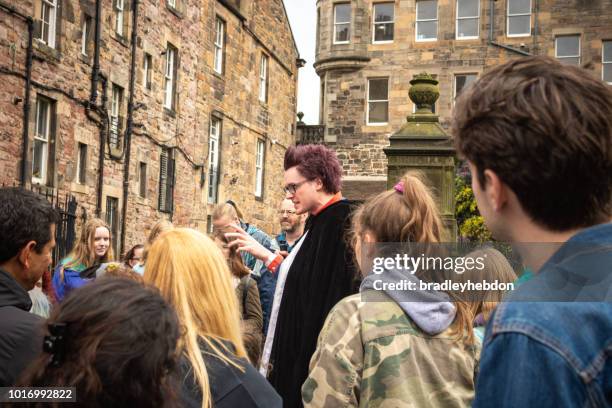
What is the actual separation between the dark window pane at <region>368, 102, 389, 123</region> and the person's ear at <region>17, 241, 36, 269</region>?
97.5 ft

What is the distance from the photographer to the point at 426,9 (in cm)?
3272

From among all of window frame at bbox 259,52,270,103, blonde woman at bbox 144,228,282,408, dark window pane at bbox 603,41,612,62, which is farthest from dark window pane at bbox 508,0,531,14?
blonde woman at bbox 144,228,282,408

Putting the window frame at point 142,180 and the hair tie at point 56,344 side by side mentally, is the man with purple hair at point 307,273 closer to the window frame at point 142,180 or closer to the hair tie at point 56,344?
the hair tie at point 56,344

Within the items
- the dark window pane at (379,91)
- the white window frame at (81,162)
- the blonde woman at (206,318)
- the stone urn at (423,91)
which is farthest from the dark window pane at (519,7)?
the blonde woman at (206,318)

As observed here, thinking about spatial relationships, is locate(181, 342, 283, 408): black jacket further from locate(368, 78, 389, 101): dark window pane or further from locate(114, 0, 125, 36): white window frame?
Result: locate(368, 78, 389, 101): dark window pane

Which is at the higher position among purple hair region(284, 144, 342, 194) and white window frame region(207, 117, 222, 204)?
white window frame region(207, 117, 222, 204)

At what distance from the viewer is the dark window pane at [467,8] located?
1265 inches

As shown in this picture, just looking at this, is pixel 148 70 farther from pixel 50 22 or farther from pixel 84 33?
pixel 50 22

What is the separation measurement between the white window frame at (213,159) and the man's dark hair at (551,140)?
2318cm

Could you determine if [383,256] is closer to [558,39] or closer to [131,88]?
[131,88]

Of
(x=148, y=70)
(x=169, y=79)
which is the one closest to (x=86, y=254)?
(x=148, y=70)

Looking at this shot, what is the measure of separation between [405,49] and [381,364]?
101 ft

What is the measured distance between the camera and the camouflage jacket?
280 centimetres

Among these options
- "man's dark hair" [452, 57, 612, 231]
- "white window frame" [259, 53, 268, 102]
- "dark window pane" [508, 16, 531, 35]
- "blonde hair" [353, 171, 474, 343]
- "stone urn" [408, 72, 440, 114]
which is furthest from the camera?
"dark window pane" [508, 16, 531, 35]
